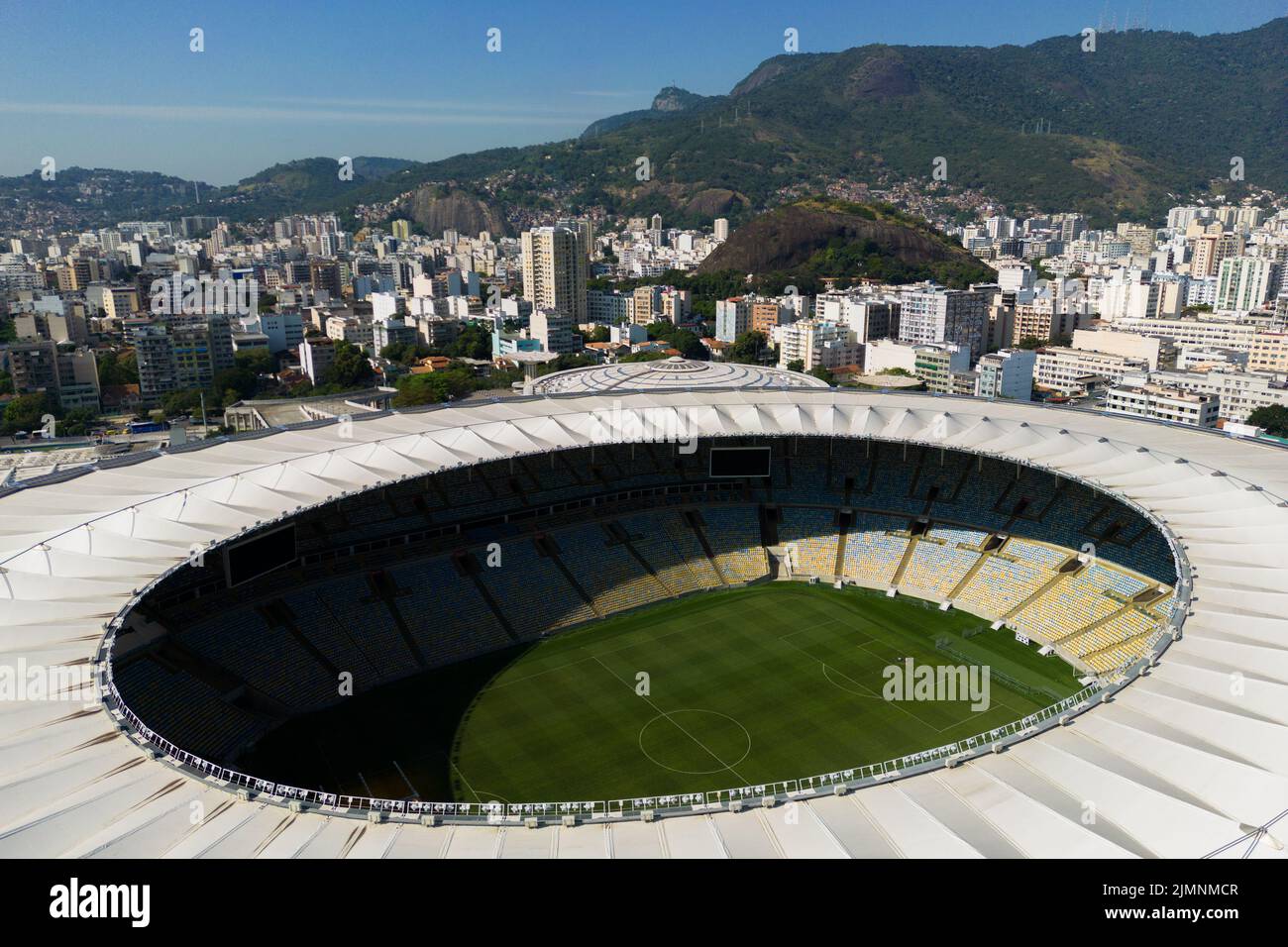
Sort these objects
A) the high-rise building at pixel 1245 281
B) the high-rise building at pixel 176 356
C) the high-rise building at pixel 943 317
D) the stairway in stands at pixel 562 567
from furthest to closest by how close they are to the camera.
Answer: the high-rise building at pixel 1245 281 < the high-rise building at pixel 943 317 < the high-rise building at pixel 176 356 < the stairway in stands at pixel 562 567

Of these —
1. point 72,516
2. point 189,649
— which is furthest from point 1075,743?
point 72,516

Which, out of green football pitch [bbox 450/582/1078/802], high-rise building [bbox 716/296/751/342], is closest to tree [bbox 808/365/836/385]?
high-rise building [bbox 716/296/751/342]

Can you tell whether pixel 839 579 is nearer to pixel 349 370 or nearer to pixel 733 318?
pixel 349 370

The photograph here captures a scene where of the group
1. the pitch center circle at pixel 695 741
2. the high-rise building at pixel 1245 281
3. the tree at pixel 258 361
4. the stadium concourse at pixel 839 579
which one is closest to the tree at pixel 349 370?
the tree at pixel 258 361

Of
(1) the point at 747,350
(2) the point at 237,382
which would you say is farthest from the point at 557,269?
(2) the point at 237,382

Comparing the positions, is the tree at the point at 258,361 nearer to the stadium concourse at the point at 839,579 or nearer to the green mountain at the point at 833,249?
the stadium concourse at the point at 839,579
